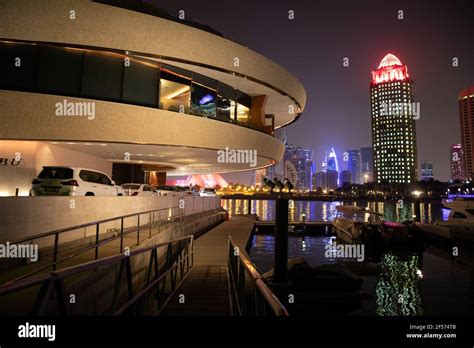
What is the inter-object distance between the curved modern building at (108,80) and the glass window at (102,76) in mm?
47

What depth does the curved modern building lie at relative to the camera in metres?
14.5

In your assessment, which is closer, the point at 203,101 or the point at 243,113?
the point at 203,101

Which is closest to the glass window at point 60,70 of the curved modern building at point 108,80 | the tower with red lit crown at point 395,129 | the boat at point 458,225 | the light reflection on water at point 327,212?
the curved modern building at point 108,80

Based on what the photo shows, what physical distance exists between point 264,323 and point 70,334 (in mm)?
2400

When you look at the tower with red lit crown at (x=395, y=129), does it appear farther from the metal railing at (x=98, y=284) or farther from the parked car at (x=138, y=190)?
the metal railing at (x=98, y=284)

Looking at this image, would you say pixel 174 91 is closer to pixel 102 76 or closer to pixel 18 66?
pixel 102 76

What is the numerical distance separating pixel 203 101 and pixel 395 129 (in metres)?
200

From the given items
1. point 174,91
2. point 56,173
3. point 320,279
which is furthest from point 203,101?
point 320,279

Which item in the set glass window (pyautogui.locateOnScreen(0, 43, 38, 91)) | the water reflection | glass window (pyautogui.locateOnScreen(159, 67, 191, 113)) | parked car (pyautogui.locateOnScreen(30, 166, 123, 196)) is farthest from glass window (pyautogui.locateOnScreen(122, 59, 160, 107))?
the water reflection

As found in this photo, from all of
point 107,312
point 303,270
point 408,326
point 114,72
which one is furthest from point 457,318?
point 114,72

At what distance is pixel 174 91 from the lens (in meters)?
18.2

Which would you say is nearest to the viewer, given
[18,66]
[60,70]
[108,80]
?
[18,66]

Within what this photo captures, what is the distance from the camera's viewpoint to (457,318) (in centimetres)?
486

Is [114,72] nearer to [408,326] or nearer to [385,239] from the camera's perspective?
[408,326]
